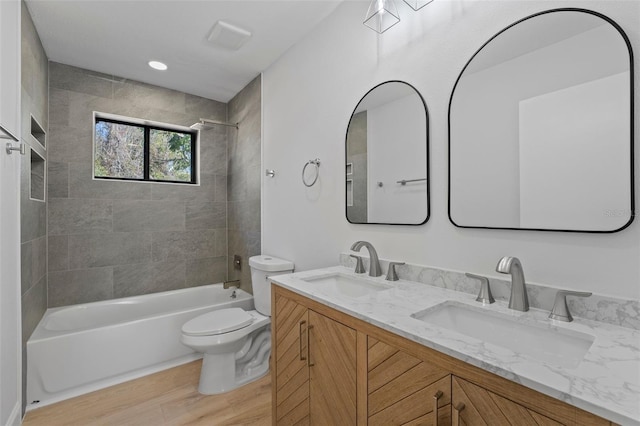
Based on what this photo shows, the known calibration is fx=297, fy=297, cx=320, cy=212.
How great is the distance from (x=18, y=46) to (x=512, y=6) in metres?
2.60

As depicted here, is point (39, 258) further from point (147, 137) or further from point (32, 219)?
point (147, 137)

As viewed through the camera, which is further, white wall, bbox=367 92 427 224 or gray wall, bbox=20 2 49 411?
gray wall, bbox=20 2 49 411

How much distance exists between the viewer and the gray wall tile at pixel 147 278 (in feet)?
9.57

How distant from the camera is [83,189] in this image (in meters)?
2.76

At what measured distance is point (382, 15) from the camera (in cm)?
162

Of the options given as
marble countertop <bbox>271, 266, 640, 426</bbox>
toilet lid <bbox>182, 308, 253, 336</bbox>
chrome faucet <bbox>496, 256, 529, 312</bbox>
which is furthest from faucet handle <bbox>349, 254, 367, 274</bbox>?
toilet lid <bbox>182, 308, 253, 336</bbox>

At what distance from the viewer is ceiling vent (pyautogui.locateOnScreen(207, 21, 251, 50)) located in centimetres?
212

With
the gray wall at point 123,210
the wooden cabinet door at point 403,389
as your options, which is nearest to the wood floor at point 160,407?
the gray wall at point 123,210

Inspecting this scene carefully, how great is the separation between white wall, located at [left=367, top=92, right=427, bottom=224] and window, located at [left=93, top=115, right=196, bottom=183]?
2.46 metres

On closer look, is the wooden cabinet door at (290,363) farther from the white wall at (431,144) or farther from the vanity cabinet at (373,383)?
the white wall at (431,144)

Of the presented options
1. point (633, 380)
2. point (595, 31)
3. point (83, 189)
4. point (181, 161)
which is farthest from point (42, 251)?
point (595, 31)

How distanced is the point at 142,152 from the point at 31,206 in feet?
4.18

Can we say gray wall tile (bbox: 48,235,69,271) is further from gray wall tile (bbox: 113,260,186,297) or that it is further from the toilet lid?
the toilet lid

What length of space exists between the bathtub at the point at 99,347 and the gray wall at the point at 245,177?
1.81 ft
